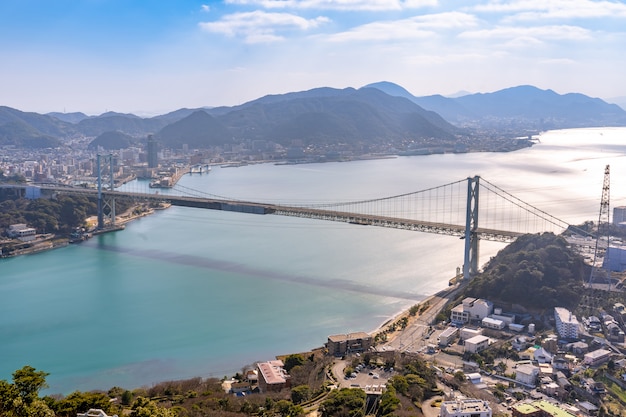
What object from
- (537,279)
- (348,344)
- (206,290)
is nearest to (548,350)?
(537,279)

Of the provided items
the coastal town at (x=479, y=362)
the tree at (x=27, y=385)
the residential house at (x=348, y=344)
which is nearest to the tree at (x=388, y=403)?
the coastal town at (x=479, y=362)

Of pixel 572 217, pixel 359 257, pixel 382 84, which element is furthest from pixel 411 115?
pixel 382 84

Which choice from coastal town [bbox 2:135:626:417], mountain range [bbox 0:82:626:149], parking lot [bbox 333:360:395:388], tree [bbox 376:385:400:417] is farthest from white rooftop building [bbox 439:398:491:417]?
mountain range [bbox 0:82:626:149]

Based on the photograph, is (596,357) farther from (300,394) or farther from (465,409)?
(300,394)

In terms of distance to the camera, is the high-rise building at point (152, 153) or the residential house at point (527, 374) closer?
the residential house at point (527, 374)

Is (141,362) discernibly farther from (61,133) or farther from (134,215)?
(61,133)

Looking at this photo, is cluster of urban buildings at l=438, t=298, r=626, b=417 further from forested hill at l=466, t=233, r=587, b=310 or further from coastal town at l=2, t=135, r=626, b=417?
forested hill at l=466, t=233, r=587, b=310

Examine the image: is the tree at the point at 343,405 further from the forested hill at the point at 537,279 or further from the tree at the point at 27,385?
the forested hill at the point at 537,279
